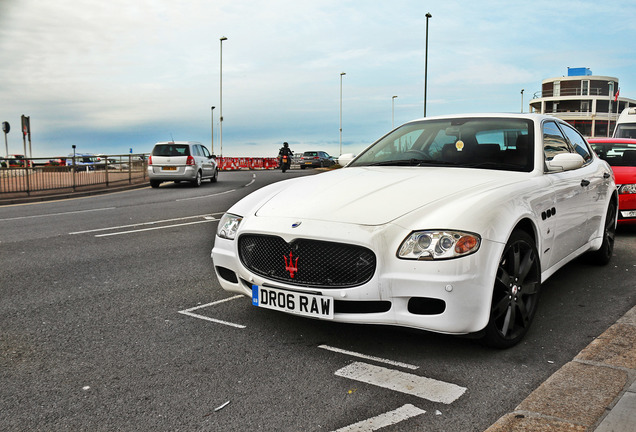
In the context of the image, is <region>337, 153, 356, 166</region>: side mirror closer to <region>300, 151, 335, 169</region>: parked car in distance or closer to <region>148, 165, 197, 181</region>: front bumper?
<region>148, 165, 197, 181</region>: front bumper

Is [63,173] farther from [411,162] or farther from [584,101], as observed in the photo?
[584,101]

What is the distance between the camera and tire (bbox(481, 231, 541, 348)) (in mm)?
3592

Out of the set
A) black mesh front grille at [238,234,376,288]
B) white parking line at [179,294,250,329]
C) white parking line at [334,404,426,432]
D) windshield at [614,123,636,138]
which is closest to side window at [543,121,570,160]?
black mesh front grille at [238,234,376,288]

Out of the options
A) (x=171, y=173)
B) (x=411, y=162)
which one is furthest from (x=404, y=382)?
(x=171, y=173)

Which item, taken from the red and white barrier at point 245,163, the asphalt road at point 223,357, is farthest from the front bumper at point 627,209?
the red and white barrier at point 245,163

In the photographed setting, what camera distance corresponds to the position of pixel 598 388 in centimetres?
300

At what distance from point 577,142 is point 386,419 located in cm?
433

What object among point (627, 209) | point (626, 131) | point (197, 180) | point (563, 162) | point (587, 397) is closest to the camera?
point (587, 397)

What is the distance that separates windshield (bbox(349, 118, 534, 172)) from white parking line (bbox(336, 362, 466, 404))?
6.67 ft

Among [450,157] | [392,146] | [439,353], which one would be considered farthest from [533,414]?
[392,146]

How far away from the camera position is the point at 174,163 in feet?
72.9

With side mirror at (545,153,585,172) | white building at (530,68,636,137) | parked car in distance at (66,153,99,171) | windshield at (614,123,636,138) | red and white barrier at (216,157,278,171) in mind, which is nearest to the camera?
side mirror at (545,153,585,172)

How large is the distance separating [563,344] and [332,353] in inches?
61.8

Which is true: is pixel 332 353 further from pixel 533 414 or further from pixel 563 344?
pixel 563 344
